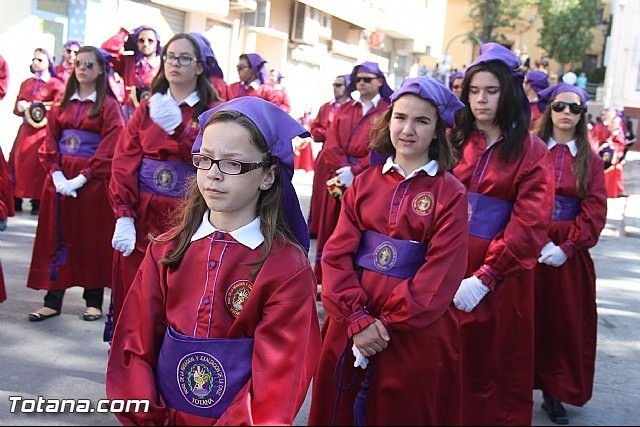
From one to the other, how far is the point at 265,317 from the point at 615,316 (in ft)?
19.6

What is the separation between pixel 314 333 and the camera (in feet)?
9.30

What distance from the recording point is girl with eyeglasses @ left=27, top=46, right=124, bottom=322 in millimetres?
6066

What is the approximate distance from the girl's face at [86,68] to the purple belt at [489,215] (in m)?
3.14

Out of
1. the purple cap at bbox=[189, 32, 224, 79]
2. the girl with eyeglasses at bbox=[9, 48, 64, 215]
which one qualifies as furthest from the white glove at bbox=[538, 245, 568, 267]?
the girl with eyeglasses at bbox=[9, 48, 64, 215]

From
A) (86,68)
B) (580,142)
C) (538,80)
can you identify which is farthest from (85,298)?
(538,80)

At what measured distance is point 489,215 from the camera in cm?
438

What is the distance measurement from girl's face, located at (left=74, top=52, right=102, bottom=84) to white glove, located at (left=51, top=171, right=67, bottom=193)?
70 cm

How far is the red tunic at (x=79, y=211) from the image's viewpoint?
6.07 m

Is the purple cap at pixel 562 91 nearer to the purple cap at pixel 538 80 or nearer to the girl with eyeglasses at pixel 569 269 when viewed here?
the girl with eyeglasses at pixel 569 269

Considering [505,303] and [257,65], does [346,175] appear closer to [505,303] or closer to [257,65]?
[505,303]

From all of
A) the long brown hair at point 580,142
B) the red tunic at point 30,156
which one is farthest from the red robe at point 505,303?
the red tunic at point 30,156

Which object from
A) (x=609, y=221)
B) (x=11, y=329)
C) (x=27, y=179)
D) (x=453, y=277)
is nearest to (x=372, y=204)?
(x=453, y=277)

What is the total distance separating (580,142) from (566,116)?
187 millimetres

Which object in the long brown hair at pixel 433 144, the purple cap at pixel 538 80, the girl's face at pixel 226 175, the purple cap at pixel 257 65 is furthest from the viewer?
the purple cap at pixel 257 65
